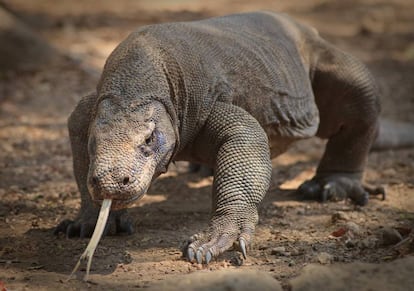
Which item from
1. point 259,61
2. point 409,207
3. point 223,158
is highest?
point 259,61

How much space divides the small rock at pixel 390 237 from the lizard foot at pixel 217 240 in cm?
67

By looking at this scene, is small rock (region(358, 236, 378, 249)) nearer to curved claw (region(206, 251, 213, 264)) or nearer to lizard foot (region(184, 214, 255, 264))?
lizard foot (region(184, 214, 255, 264))

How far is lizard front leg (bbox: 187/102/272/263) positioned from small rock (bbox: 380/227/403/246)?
2.14ft

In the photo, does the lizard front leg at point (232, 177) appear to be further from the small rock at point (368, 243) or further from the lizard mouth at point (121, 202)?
the small rock at point (368, 243)

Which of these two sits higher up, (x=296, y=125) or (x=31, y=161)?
(x=296, y=125)

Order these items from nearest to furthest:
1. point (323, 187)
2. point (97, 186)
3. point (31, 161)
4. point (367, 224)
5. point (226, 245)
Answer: point (97, 186) < point (226, 245) < point (367, 224) < point (323, 187) < point (31, 161)

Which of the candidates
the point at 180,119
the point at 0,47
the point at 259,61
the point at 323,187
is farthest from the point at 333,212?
the point at 0,47

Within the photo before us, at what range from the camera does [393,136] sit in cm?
692

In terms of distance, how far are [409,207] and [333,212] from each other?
540 millimetres

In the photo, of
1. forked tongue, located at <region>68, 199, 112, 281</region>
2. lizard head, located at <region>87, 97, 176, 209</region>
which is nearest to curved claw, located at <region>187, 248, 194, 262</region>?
lizard head, located at <region>87, 97, 176, 209</region>

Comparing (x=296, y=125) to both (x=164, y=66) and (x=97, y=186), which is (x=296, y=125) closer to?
(x=164, y=66)

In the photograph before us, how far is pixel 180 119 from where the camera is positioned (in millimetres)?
→ 4051

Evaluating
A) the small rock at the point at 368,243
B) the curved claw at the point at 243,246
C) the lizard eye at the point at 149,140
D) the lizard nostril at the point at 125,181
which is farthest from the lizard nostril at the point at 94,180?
the small rock at the point at 368,243

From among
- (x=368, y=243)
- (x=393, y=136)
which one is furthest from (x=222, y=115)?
(x=393, y=136)
